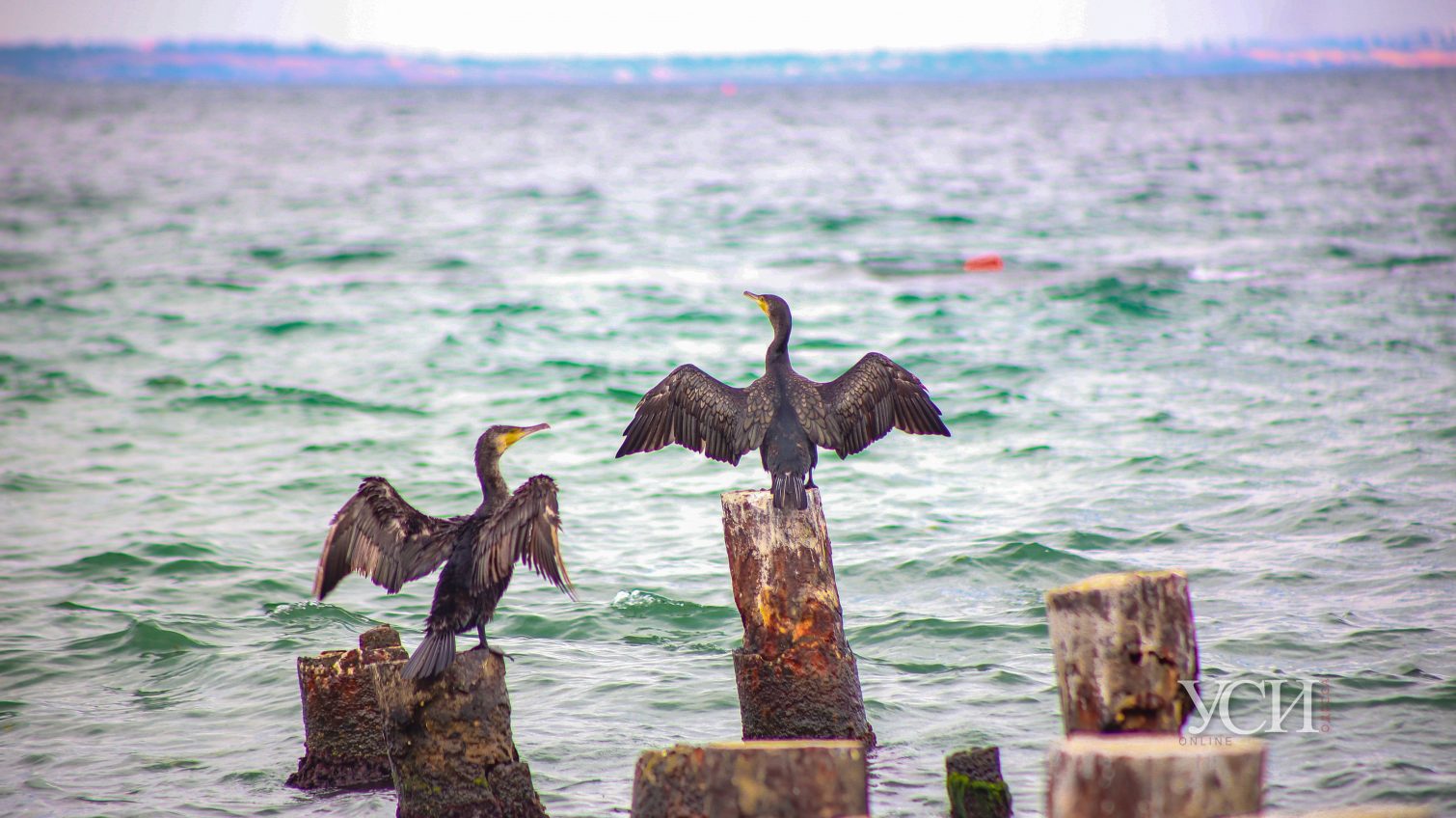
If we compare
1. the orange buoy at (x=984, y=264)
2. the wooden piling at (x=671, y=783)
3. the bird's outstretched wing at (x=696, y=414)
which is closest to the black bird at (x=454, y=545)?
the wooden piling at (x=671, y=783)

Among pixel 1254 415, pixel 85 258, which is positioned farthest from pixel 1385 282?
pixel 85 258

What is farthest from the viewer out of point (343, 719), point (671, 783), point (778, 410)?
point (778, 410)

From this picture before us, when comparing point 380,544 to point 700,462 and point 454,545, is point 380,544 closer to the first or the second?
point 454,545

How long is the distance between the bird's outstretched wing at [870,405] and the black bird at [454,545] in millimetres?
1817

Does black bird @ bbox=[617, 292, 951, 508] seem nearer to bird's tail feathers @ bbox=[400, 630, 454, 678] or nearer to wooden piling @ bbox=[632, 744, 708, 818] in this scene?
bird's tail feathers @ bbox=[400, 630, 454, 678]

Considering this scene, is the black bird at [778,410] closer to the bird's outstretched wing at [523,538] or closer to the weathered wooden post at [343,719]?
the bird's outstretched wing at [523,538]

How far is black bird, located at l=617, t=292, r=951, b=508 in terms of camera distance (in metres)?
6.68

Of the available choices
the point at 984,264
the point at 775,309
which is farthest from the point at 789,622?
the point at 984,264

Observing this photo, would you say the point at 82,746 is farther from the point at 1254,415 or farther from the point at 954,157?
the point at 954,157

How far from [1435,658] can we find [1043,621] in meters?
2.11

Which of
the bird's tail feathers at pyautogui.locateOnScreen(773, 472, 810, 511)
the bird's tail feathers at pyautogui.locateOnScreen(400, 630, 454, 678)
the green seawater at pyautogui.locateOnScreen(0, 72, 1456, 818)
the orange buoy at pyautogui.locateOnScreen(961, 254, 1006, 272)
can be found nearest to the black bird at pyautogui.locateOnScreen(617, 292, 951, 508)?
the bird's tail feathers at pyautogui.locateOnScreen(773, 472, 810, 511)

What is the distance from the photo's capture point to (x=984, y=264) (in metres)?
23.8

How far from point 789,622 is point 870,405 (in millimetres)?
1486

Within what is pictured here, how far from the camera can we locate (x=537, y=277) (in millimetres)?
24656
